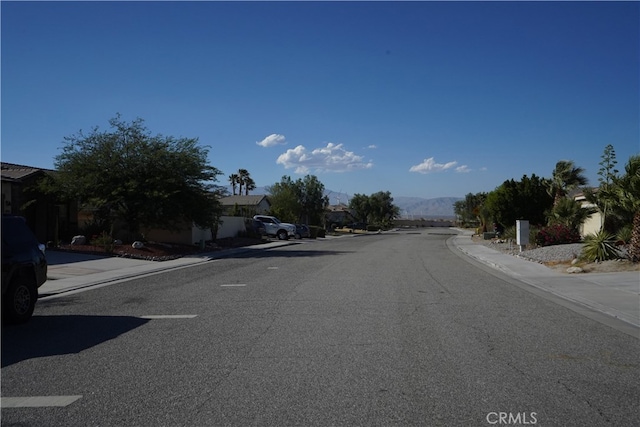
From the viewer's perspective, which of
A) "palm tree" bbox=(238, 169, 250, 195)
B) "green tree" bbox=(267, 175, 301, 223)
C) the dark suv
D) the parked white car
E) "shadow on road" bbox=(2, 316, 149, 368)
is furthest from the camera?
"palm tree" bbox=(238, 169, 250, 195)

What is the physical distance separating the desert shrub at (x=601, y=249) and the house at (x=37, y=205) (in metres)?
23.9

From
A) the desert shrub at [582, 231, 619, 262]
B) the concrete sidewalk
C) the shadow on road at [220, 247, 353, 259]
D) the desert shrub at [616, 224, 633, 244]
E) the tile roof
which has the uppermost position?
the tile roof

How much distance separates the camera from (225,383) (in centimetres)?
661

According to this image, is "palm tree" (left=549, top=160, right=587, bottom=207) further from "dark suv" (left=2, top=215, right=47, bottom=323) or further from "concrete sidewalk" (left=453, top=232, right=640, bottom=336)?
"dark suv" (left=2, top=215, right=47, bottom=323)

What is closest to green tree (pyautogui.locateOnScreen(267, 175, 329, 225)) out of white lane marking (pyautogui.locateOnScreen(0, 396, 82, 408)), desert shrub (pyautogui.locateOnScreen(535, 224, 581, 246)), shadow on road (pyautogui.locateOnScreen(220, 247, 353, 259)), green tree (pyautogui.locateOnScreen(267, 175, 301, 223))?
green tree (pyautogui.locateOnScreen(267, 175, 301, 223))

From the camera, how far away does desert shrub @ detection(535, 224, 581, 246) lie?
2953 cm

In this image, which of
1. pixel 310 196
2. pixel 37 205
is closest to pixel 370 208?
pixel 310 196

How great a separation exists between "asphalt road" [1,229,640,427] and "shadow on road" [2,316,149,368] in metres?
0.04

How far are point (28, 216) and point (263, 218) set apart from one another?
2361cm

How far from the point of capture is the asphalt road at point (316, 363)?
18.8ft

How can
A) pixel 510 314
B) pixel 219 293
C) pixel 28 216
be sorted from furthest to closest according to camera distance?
pixel 28 216
pixel 219 293
pixel 510 314

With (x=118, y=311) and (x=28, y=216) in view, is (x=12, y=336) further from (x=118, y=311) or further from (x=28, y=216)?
(x=28, y=216)

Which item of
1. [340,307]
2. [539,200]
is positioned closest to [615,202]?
[340,307]

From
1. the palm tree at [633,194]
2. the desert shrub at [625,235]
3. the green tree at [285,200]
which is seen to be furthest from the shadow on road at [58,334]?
the green tree at [285,200]
